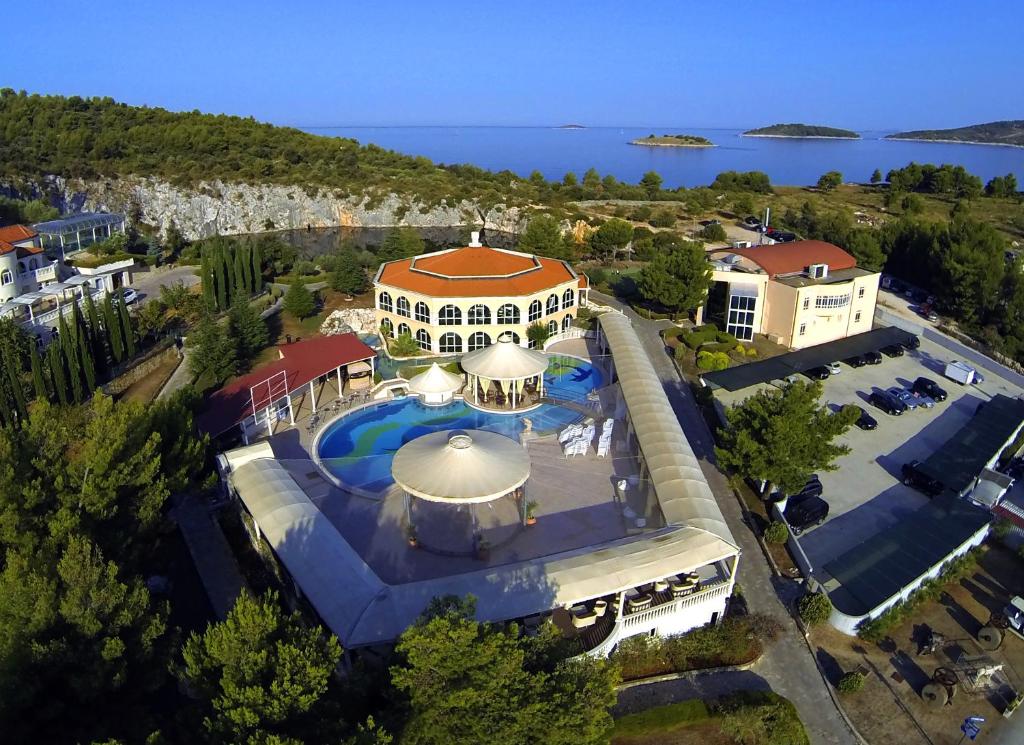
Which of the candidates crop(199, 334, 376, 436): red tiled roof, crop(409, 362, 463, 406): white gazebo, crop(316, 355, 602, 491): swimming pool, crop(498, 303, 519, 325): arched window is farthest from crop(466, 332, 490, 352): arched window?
crop(409, 362, 463, 406): white gazebo

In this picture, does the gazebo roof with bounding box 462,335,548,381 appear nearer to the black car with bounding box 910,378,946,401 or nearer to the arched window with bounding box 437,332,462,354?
the arched window with bounding box 437,332,462,354

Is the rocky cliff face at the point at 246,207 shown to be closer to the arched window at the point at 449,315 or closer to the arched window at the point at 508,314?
the arched window at the point at 508,314

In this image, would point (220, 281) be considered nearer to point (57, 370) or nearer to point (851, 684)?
point (57, 370)

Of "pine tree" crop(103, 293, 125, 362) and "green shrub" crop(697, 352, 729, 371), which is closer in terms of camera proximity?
"pine tree" crop(103, 293, 125, 362)

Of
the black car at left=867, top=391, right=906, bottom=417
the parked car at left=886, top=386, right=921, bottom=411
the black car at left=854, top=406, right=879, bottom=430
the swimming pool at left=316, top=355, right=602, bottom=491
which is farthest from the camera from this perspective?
the parked car at left=886, top=386, right=921, bottom=411

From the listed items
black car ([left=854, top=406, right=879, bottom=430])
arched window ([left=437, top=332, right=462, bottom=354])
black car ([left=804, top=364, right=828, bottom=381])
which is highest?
arched window ([left=437, top=332, right=462, bottom=354])

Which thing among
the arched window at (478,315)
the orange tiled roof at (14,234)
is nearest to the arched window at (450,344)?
the arched window at (478,315)

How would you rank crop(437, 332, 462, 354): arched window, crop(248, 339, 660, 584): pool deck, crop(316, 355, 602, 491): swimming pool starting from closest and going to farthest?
crop(248, 339, 660, 584): pool deck, crop(316, 355, 602, 491): swimming pool, crop(437, 332, 462, 354): arched window

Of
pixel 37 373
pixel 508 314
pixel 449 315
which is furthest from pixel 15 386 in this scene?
pixel 508 314
